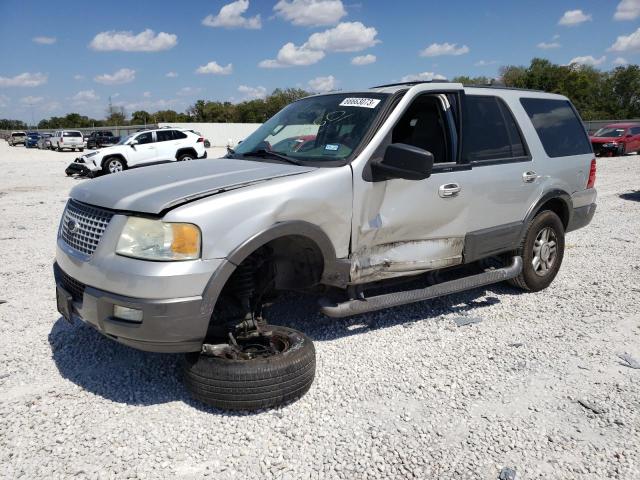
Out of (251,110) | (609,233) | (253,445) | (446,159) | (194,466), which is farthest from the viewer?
(251,110)

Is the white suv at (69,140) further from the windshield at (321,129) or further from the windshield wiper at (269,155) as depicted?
the windshield wiper at (269,155)

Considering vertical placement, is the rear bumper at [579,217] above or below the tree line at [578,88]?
below

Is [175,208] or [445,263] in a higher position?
[175,208]

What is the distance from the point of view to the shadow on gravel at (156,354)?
3387 mm

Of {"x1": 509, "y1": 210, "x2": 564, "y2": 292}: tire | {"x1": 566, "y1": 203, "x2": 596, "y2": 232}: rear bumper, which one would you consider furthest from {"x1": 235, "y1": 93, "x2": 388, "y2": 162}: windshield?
{"x1": 566, "y1": 203, "x2": 596, "y2": 232}: rear bumper

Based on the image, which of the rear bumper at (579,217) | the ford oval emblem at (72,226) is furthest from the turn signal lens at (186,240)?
the rear bumper at (579,217)

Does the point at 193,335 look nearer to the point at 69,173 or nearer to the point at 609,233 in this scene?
the point at 609,233

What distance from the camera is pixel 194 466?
8.72 ft

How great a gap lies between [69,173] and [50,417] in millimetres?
17020

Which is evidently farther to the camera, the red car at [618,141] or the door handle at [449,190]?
the red car at [618,141]

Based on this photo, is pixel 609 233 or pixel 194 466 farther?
pixel 609 233

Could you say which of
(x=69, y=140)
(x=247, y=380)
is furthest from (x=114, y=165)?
(x=69, y=140)

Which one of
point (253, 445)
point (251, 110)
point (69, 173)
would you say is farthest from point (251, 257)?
point (251, 110)

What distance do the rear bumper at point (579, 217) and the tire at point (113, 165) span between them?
16019 mm
